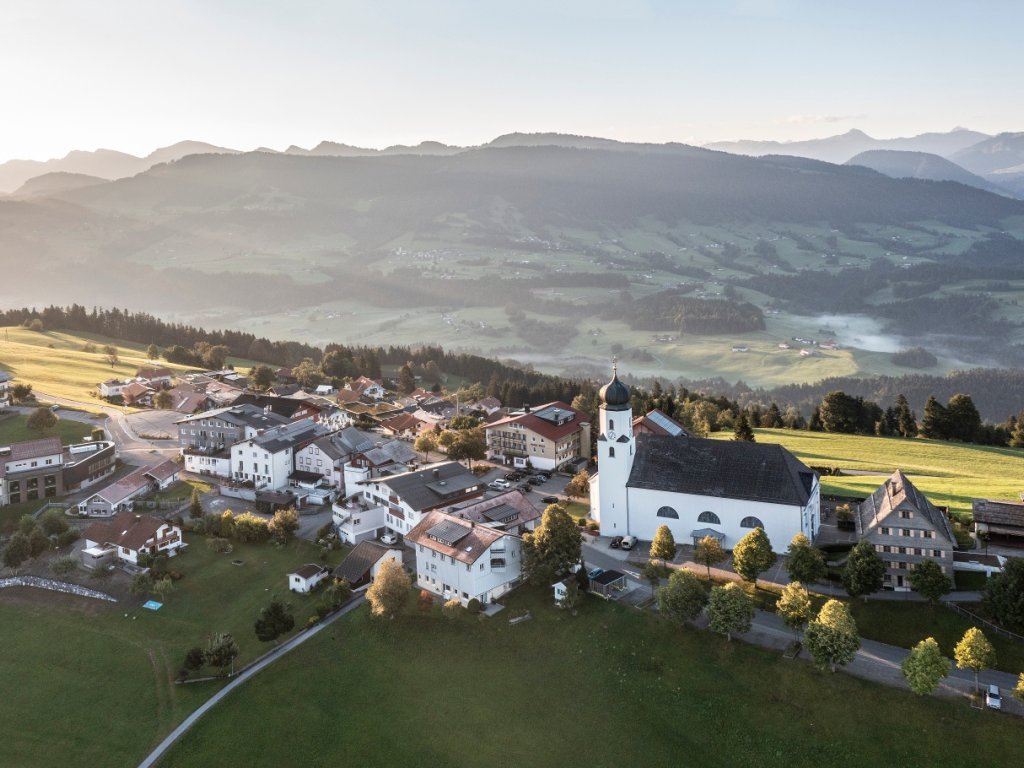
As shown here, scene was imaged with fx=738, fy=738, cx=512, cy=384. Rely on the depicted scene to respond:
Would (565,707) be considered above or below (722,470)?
below

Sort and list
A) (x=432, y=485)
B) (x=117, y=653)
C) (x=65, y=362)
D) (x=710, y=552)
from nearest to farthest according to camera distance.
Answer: (x=710, y=552), (x=117, y=653), (x=432, y=485), (x=65, y=362)

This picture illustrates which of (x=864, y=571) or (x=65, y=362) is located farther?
(x=65, y=362)

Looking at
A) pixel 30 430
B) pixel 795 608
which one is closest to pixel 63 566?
pixel 30 430

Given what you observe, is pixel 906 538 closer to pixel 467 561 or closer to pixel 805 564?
pixel 805 564

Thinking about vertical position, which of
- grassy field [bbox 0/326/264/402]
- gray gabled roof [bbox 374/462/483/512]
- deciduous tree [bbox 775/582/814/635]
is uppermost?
grassy field [bbox 0/326/264/402]

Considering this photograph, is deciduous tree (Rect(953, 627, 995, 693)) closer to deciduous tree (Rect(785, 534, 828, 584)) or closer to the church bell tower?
deciduous tree (Rect(785, 534, 828, 584))

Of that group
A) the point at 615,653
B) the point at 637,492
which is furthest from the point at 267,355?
the point at 615,653

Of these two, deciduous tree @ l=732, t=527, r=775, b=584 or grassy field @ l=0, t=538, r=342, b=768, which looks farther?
deciduous tree @ l=732, t=527, r=775, b=584

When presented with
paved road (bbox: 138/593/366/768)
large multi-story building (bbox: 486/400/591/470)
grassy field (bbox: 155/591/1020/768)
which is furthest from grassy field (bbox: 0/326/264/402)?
grassy field (bbox: 155/591/1020/768)
